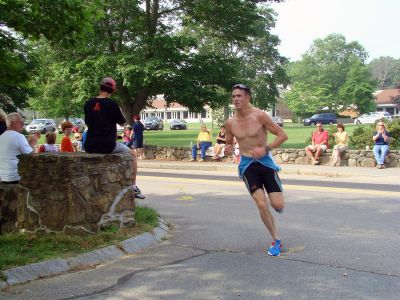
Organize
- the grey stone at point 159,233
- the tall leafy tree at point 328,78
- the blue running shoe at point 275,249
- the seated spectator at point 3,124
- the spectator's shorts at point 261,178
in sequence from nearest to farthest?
the blue running shoe at point 275,249 → the spectator's shorts at point 261,178 → the grey stone at point 159,233 → the seated spectator at point 3,124 → the tall leafy tree at point 328,78

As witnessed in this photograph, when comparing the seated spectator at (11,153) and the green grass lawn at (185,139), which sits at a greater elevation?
the seated spectator at (11,153)

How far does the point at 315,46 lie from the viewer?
10944 centimetres

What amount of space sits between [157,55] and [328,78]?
79752mm

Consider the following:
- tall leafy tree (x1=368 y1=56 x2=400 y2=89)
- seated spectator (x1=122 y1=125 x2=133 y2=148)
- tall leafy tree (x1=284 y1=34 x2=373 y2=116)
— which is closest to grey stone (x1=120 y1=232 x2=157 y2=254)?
seated spectator (x1=122 y1=125 x2=133 y2=148)

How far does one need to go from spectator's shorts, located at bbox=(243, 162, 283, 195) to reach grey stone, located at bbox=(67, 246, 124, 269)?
1.79 metres

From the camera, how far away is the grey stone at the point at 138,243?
6523 mm

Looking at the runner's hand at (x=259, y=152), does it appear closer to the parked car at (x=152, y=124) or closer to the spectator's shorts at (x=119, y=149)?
the spectator's shorts at (x=119, y=149)

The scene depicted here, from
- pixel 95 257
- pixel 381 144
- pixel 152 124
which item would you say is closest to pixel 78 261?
pixel 95 257

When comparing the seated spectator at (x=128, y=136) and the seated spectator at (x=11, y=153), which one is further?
the seated spectator at (x=128, y=136)

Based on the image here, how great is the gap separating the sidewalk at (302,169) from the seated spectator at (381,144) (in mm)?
359

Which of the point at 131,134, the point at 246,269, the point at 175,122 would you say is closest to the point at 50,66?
the point at 131,134

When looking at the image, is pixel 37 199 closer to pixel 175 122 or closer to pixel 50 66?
pixel 50 66

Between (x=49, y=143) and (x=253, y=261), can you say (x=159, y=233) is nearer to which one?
(x=253, y=261)

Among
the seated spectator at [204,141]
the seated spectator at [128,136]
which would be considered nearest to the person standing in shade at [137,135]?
the seated spectator at [128,136]
